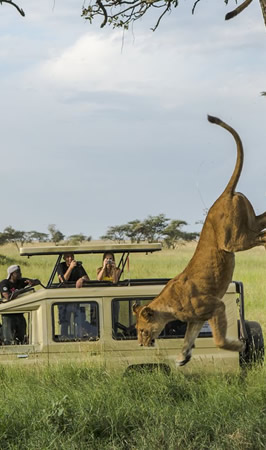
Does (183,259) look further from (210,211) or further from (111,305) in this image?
(210,211)

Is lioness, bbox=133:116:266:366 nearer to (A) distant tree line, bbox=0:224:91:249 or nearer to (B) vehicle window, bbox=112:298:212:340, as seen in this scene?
(B) vehicle window, bbox=112:298:212:340

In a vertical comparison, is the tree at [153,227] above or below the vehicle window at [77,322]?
below

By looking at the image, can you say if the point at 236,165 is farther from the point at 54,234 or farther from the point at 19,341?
the point at 54,234

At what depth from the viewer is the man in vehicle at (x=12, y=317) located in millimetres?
9344

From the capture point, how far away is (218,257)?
11.9 ft

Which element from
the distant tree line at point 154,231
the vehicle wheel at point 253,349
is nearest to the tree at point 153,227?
the distant tree line at point 154,231

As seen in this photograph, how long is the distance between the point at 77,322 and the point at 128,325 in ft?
1.87

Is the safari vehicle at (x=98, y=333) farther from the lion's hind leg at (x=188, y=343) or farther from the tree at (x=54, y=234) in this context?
the tree at (x=54, y=234)

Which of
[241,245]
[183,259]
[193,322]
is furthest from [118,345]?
[183,259]

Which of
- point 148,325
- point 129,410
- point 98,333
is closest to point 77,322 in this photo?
point 98,333

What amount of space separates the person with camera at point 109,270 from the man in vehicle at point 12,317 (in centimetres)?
76

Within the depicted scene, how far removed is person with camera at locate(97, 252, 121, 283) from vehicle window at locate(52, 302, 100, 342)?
367 millimetres

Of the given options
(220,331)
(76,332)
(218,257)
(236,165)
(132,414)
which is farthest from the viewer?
(76,332)

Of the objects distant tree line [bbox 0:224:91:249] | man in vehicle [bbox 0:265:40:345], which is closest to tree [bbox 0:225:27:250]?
distant tree line [bbox 0:224:91:249]
